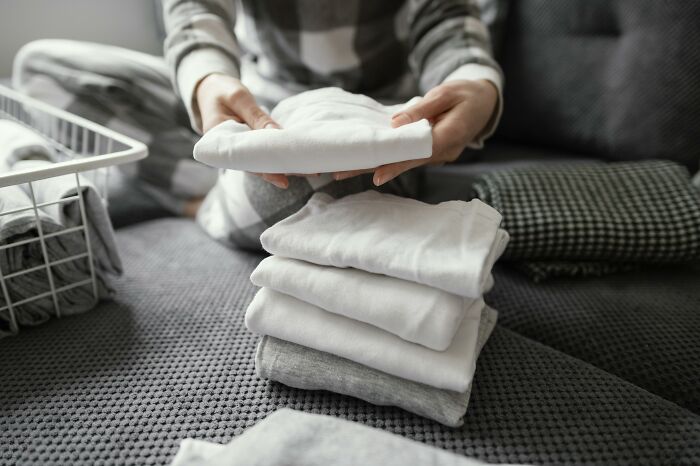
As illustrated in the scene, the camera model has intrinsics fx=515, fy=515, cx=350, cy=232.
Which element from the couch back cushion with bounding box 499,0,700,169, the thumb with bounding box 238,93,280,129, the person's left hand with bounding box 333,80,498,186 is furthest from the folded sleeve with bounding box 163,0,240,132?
the couch back cushion with bounding box 499,0,700,169

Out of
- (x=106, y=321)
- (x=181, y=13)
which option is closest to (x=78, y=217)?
(x=106, y=321)

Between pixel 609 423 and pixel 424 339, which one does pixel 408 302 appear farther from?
pixel 609 423

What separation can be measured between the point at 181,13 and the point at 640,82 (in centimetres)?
77

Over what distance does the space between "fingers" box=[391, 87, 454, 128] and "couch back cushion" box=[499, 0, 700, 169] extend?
1.62 ft

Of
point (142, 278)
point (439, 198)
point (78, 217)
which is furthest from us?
point (439, 198)

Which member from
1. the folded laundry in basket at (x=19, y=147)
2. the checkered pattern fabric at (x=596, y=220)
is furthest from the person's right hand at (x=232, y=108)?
the checkered pattern fabric at (x=596, y=220)

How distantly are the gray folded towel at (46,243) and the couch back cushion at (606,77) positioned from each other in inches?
31.9

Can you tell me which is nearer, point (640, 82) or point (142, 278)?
point (142, 278)

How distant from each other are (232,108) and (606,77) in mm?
712

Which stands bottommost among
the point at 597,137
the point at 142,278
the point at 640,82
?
the point at 142,278

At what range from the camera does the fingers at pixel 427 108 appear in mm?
531

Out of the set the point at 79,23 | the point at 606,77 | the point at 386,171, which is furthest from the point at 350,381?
the point at 79,23

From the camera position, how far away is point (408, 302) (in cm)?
44

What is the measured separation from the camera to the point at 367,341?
0.46m
